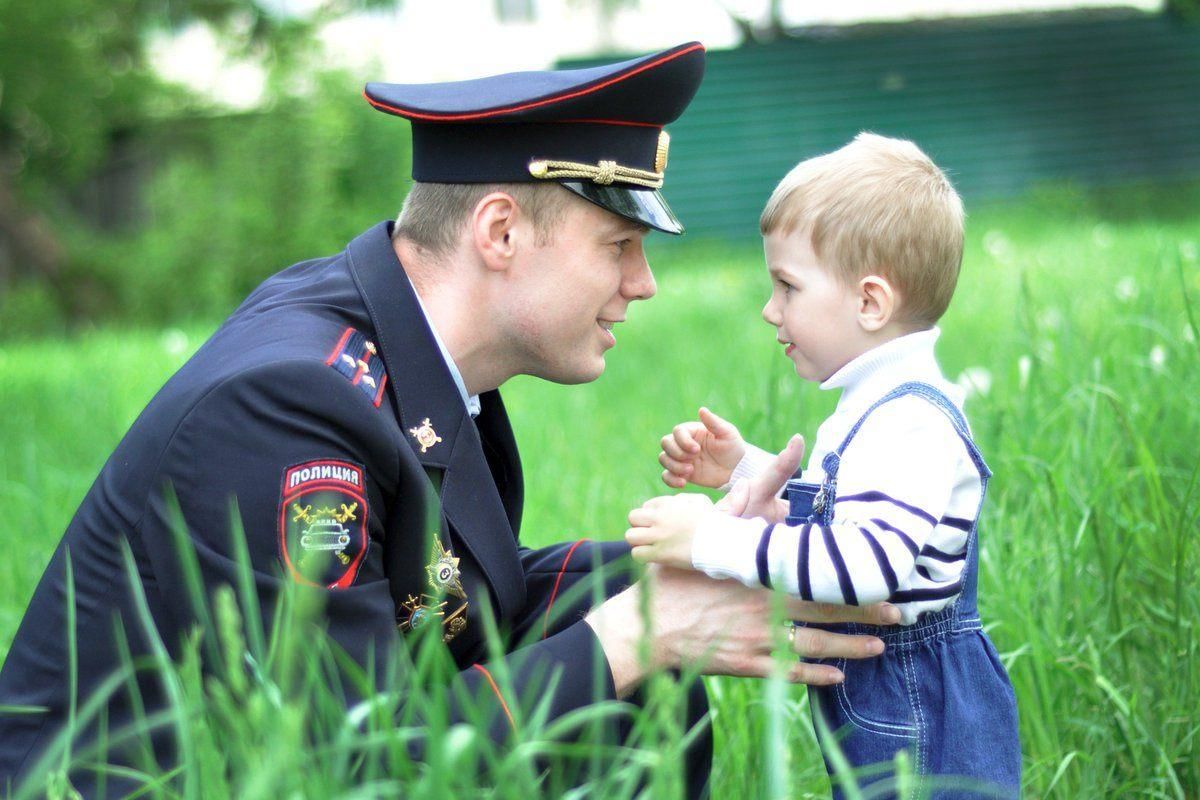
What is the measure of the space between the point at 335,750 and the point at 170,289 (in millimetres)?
13066

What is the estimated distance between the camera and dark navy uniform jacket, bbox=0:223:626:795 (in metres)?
1.90

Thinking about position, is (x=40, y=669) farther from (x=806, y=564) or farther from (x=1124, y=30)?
(x=1124, y=30)

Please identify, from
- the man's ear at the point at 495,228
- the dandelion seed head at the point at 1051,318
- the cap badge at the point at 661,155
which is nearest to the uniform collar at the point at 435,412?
the man's ear at the point at 495,228

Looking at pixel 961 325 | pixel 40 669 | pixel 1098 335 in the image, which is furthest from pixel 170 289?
pixel 40 669

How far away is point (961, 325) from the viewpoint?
6172 mm

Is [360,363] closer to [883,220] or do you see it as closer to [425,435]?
[425,435]

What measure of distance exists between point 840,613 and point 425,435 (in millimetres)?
713

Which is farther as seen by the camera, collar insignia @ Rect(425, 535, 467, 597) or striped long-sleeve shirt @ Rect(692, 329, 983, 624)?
collar insignia @ Rect(425, 535, 467, 597)

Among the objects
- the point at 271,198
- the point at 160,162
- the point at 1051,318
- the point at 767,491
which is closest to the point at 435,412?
the point at 767,491

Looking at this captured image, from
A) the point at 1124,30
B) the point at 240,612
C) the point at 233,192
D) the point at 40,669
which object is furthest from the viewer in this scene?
the point at 1124,30

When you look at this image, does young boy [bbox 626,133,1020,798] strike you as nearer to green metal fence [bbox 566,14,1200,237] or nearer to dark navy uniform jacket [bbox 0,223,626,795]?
dark navy uniform jacket [bbox 0,223,626,795]

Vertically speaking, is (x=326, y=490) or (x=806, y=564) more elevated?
(x=326, y=490)

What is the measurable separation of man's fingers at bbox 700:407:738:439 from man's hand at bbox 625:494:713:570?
0.39 m

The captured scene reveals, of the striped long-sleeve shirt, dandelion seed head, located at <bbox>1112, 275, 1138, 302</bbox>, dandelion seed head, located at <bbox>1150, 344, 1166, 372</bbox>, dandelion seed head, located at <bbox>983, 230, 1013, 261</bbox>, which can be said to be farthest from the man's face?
dandelion seed head, located at <bbox>983, 230, 1013, 261</bbox>
